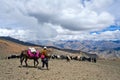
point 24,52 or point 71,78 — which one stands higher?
point 24,52

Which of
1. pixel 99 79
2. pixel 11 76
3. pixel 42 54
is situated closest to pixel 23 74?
pixel 11 76

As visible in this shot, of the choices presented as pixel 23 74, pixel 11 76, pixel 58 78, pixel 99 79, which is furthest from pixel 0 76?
pixel 99 79

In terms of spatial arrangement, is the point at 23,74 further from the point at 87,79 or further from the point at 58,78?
the point at 87,79

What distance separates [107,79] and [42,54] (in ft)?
25.5

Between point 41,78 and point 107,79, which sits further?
point 107,79

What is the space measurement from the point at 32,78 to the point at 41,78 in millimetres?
834

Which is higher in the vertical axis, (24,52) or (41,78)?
(24,52)

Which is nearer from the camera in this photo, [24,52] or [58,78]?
[58,78]

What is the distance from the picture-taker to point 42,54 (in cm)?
2795

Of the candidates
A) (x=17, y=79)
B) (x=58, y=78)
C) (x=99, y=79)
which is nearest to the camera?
(x=17, y=79)

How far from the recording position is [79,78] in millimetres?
23594

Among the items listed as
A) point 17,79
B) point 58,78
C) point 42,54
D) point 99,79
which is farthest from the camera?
point 42,54

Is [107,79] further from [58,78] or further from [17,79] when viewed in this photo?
[17,79]

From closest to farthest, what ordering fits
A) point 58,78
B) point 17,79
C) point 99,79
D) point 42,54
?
point 17,79 → point 58,78 → point 99,79 → point 42,54
